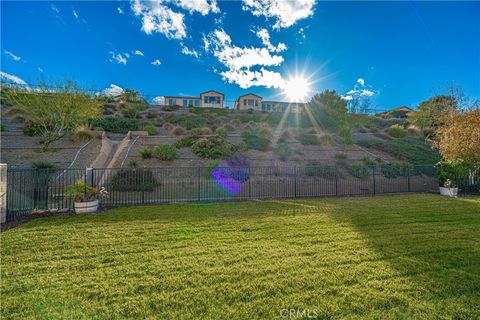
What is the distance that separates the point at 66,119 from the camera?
15.2m

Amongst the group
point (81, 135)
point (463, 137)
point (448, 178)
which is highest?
point (81, 135)

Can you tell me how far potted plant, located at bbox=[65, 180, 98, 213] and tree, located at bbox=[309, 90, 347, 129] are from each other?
24755 millimetres

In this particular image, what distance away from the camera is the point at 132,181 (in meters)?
10.9

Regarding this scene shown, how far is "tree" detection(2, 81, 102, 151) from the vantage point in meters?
14.5

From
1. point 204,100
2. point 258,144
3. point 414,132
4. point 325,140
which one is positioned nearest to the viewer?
point 258,144

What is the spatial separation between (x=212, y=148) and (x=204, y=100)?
44274 mm

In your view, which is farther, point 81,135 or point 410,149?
point 410,149

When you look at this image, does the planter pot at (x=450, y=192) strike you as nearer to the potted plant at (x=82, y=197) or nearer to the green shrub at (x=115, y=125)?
the potted plant at (x=82, y=197)

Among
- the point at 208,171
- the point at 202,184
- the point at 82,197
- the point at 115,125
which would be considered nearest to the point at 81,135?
the point at 115,125

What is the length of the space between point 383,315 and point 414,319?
0.34m

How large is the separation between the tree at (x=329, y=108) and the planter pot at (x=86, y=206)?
2479cm

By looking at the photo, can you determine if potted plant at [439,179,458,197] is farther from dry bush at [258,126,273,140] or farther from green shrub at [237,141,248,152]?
dry bush at [258,126,273,140]

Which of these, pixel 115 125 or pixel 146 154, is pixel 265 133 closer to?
pixel 146 154

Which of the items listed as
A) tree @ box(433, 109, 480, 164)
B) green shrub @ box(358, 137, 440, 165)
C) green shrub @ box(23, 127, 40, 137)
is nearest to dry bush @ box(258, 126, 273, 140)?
green shrub @ box(358, 137, 440, 165)
